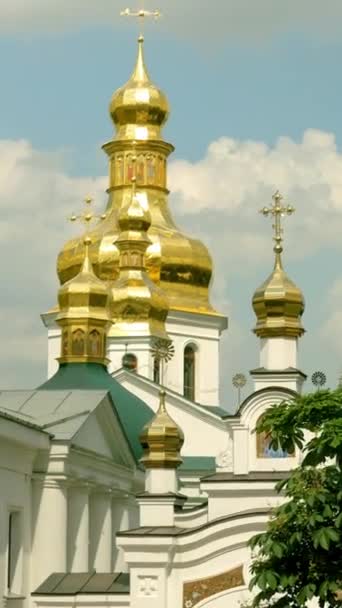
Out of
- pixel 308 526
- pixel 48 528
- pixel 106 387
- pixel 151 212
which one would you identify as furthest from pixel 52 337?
pixel 308 526

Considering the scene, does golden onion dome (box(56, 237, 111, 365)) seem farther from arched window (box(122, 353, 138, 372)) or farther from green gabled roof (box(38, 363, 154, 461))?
arched window (box(122, 353, 138, 372))

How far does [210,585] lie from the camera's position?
2675 centimetres

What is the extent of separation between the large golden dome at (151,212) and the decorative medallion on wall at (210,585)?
24596 millimetres

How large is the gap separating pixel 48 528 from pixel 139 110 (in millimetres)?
25490

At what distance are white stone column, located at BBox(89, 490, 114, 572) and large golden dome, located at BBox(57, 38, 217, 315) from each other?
53.9 feet

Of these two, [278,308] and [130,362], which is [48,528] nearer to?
[278,308]

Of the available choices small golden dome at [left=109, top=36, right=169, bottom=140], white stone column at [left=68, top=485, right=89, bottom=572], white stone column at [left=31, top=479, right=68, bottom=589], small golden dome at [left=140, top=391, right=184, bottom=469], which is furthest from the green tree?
small golden dome at [left=109, top=36, right=169, bottom=140]

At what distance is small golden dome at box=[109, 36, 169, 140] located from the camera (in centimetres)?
5406

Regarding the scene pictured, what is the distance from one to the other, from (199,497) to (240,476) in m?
13.3

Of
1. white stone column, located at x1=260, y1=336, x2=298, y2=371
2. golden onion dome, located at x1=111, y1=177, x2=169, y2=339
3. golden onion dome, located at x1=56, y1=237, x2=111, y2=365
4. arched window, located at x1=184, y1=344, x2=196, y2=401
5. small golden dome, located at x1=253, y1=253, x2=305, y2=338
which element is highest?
golden onion dome, located at x1=111, y1=177, x2=169, y2=339

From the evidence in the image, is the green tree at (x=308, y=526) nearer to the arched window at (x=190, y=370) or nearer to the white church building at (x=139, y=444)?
the white church building at (x=139, y=444)

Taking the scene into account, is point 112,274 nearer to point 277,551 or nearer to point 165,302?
point 165,302

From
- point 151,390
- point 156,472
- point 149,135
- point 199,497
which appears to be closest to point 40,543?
point 156,472

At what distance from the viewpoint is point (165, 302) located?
48.6m
